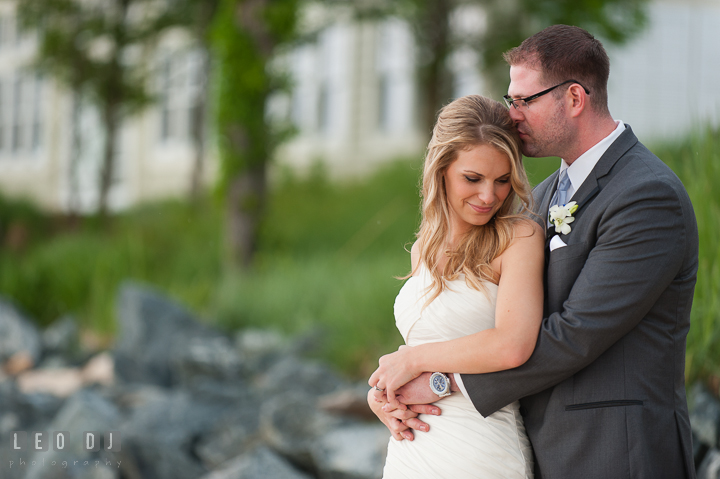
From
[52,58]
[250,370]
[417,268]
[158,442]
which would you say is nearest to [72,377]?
[250,370]

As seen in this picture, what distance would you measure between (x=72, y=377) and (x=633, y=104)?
1170 cm

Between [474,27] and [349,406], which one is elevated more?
[474,27]

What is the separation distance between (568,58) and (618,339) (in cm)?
87

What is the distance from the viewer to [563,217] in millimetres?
2238

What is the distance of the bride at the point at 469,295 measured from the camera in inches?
85.8

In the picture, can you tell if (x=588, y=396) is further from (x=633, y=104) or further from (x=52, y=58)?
(x=52, y=58)

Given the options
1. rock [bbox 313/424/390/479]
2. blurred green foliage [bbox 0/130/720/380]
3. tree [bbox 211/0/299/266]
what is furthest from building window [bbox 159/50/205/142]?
rock [bbox 313/424/390/479]

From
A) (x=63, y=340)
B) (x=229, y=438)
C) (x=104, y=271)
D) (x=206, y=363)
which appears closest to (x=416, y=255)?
(x=229, y=438)

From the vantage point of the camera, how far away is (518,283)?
2.16 meters

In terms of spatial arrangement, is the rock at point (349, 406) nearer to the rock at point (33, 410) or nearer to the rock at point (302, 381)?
the rock at point (302, 381)

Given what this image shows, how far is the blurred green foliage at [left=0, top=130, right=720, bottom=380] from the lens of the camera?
4.36 m

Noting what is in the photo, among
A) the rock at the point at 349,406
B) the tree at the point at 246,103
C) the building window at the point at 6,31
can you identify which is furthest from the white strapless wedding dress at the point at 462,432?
the building window at the point at 6,31

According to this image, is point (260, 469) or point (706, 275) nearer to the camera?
point (706, 275)

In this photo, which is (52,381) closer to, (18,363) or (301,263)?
(18,363)
